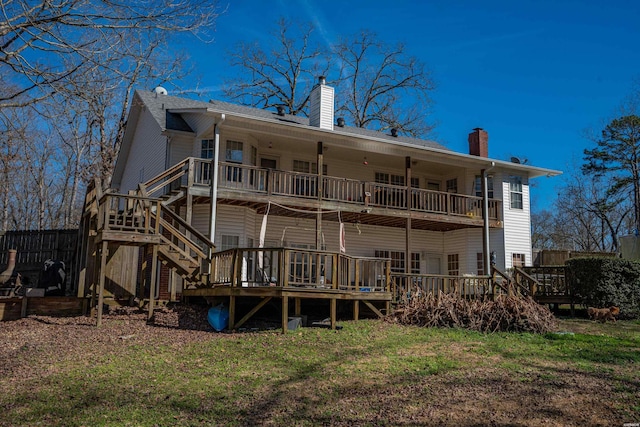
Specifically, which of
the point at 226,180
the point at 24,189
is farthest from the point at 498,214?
the point at 24,189

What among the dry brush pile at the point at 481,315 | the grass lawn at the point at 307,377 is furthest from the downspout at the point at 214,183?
the dry brush pile at the point at 481,315

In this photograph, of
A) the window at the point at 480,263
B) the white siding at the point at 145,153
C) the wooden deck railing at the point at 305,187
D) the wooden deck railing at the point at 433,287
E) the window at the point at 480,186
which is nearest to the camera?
the wooden deck railing at the point at 433,287

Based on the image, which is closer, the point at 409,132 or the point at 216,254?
the point at 216,254

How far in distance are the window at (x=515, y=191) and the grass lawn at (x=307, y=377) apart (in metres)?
12.0

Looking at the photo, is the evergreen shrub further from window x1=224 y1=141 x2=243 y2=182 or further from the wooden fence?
the wooden fence

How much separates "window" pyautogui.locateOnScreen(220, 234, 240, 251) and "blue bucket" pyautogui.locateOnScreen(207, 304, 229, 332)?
6.12 m

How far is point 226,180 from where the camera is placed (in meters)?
17.6

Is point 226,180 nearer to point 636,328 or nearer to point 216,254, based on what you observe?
point 216,254

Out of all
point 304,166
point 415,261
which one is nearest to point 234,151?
point 304,166

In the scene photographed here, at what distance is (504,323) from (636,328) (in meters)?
3.60

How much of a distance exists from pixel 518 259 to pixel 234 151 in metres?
12.5

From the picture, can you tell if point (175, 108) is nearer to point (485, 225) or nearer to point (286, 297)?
point (286, 297)

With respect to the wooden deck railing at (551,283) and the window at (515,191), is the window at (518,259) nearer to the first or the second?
the window at (515,191)

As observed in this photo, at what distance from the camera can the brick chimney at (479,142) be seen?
2488cm
